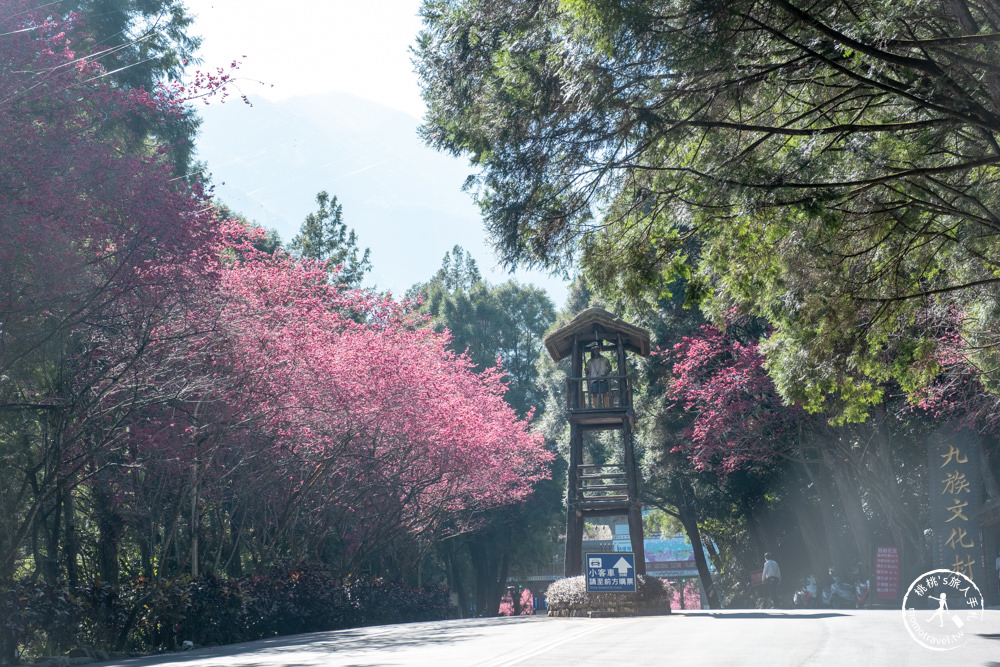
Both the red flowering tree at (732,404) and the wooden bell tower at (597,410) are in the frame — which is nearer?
the wooden bell tower at (597,410)

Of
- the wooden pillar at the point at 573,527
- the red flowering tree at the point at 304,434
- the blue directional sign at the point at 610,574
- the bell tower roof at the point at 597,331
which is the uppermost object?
the bell tower roof at the point at 597,331

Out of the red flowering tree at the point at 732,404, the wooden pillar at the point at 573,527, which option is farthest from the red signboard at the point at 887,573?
the wooden pillar at the point at 573,527

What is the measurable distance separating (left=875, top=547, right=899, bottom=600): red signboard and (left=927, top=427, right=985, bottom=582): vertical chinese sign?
1288 millimetres

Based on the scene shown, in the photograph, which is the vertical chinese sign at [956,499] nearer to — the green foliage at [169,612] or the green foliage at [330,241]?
the green foliage at [169,612]

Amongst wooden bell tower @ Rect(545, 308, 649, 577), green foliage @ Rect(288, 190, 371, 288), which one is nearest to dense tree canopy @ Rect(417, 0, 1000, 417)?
wooden bell tower @ Rect(545, 308, 649, 577)

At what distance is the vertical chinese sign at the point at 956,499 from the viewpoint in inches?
880

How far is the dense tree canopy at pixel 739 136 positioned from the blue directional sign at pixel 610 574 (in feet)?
29.0

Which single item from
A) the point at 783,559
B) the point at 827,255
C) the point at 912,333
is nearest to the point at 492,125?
the point at 827,255

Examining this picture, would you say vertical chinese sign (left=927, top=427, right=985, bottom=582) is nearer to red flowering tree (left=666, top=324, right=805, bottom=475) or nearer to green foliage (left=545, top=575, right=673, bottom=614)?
red flowering tree (left=666, top=324, right=805, bottom=475)

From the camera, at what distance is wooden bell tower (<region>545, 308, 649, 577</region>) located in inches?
886

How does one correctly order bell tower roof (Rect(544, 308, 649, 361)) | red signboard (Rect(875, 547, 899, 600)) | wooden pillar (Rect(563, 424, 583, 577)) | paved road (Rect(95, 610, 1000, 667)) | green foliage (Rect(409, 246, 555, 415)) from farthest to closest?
green foliage (Rect(409, 246, 555, 415)) → red signboard (Rect(875, 547, 899, 600)) → bell tower roof (Rect(544, 308, 649, 361)) → wooden pillar (Rect(563, 424, 583, 577)) → paved road (Rect(95, 610, 1000, 667))

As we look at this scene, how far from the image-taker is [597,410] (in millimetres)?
22828

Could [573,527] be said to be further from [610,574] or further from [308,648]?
[308,648]

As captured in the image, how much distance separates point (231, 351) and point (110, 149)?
5154 mm
